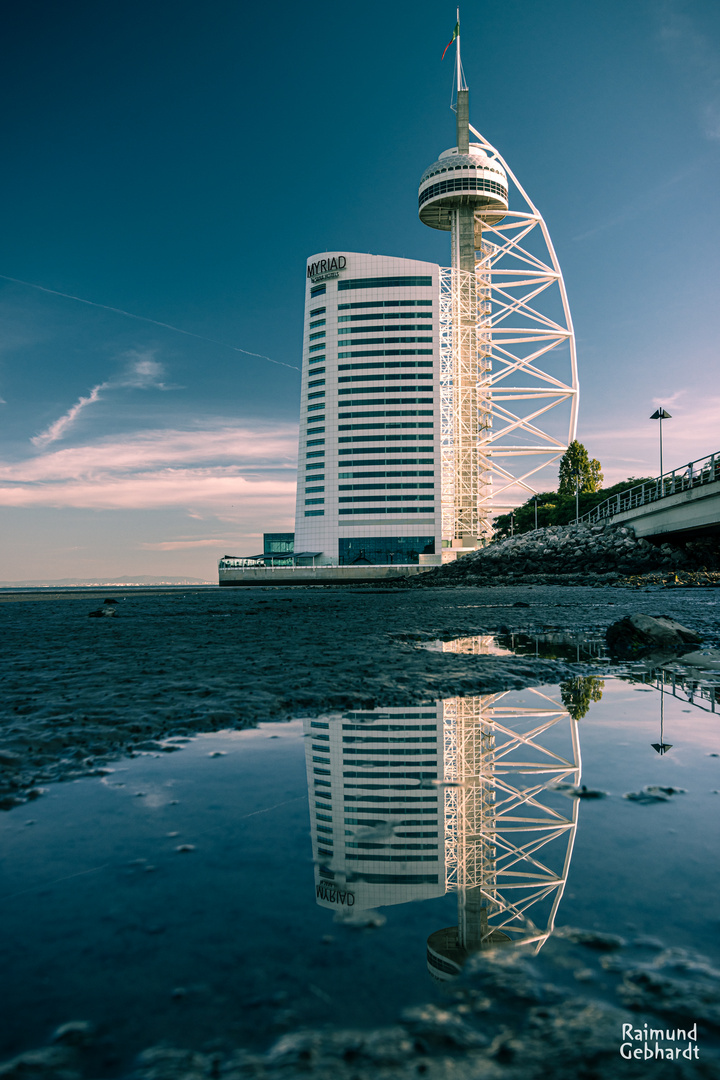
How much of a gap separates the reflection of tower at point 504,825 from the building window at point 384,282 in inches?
5181

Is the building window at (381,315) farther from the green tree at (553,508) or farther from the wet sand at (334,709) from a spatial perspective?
the wet sand at (334,709)

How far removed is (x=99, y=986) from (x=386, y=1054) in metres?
A: 0.86

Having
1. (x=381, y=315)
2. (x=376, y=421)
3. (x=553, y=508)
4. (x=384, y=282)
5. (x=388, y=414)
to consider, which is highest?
(x=384, y=282)

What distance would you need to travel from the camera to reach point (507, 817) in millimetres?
3102

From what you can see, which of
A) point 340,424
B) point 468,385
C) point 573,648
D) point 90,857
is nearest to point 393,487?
point 340,424

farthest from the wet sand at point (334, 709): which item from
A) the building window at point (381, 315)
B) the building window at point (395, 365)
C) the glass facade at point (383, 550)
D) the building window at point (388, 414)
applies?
the building window at point (381, 315)

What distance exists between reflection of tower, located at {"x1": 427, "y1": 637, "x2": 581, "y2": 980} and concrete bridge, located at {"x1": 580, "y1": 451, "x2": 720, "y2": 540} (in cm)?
3352

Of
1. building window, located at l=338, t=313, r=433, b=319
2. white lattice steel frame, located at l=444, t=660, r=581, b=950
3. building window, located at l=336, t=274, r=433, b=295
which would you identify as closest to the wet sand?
white lattice steel frame, located at l=444, t=660, r=581, b=950

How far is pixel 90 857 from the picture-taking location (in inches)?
102

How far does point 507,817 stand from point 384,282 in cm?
13540

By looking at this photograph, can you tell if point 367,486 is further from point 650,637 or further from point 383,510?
point 650,637

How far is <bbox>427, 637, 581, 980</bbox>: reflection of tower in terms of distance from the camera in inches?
82.7

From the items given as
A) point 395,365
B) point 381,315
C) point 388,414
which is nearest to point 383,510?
point 388,414

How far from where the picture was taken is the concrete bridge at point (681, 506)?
3372 cm
